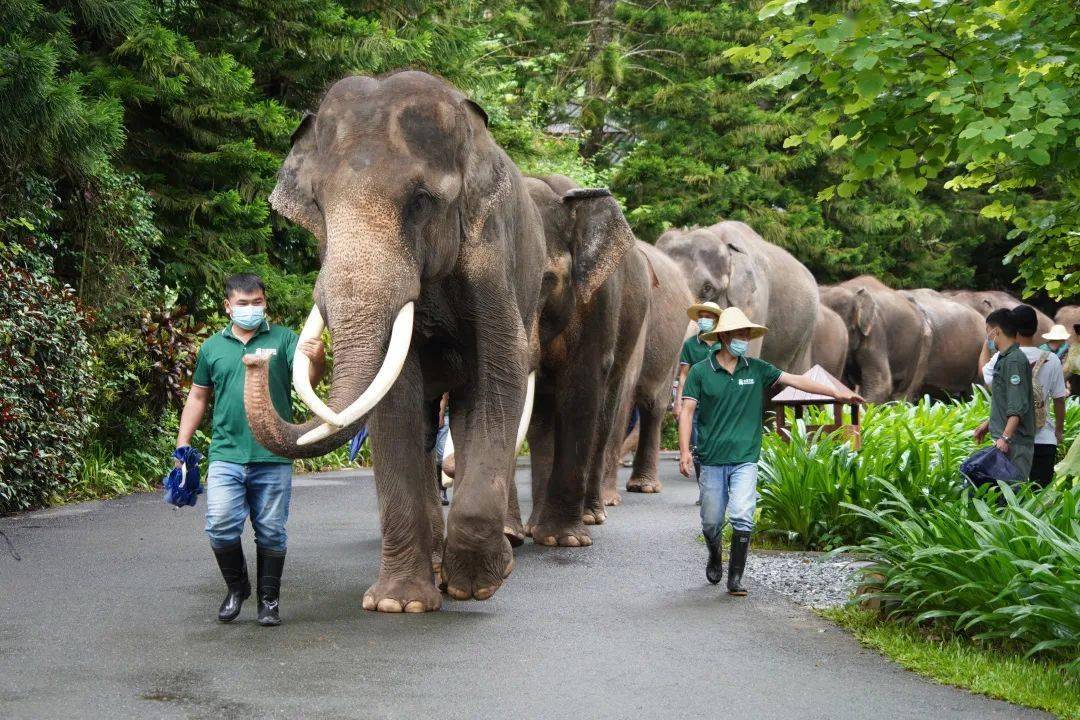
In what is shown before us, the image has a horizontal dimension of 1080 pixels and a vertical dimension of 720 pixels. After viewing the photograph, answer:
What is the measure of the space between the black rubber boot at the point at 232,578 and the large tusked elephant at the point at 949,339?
73.9ft

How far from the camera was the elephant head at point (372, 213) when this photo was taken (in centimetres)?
684

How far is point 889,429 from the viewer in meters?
14.7

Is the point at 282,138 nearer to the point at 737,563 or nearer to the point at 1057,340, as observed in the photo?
the point at 1057,340

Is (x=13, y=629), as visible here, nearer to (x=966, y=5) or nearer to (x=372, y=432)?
(x=372, y=432)

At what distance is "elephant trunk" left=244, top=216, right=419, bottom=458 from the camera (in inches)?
265

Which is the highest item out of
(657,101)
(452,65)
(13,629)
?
(657,101)

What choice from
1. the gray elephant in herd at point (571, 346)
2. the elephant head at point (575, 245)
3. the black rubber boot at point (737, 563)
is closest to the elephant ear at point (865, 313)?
the gray elephant in herd at point (571, 346)

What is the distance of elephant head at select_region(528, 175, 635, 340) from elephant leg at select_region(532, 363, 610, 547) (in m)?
0.45

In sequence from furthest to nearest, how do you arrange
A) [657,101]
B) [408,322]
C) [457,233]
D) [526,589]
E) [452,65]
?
[657,101] < [452,65] < [526,589] < [457,233] < [408,322]

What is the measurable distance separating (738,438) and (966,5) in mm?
2854

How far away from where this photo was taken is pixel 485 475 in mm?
7969

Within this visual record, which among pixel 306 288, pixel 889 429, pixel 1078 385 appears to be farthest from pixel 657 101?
pixel 889 429

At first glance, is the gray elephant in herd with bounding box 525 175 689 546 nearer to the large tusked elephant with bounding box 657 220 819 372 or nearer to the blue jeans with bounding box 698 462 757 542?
Result: the blue jeans with bounding box 698 462 757 542

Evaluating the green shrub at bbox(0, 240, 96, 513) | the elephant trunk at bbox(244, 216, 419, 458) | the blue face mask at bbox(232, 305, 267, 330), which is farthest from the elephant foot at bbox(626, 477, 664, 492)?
the elephant trunk at bbox(244, 216, 419, 458)
